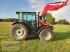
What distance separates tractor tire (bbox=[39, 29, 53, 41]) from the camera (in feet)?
42.7

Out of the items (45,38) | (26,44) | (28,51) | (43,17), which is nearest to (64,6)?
(43,17)

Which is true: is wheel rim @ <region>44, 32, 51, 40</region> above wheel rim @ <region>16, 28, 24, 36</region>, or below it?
below

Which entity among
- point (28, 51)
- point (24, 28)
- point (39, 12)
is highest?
point (39, 12)

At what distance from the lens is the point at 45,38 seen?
13.1 m

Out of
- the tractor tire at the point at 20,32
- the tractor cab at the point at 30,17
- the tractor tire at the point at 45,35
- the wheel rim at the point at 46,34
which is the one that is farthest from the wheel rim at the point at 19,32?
the wheel rim at the point at 46,34

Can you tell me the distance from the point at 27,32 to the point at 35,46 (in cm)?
226

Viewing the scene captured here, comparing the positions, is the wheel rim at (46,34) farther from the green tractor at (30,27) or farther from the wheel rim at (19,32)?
A: the wheel rim at (19,32)

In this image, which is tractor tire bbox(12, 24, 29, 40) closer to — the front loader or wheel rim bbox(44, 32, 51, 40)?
the front loader

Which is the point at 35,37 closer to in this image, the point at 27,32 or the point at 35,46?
the point at 27,32

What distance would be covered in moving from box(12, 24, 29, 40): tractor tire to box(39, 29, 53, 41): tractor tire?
90cm

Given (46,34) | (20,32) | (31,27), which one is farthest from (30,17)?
(46,34)

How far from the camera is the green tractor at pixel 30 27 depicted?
13.1 metres

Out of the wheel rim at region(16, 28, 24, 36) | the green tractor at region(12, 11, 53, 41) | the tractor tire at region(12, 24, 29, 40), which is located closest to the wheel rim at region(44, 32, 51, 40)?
the green tractor at region(12, 11, 53, 41)

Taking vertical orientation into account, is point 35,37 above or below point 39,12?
below
